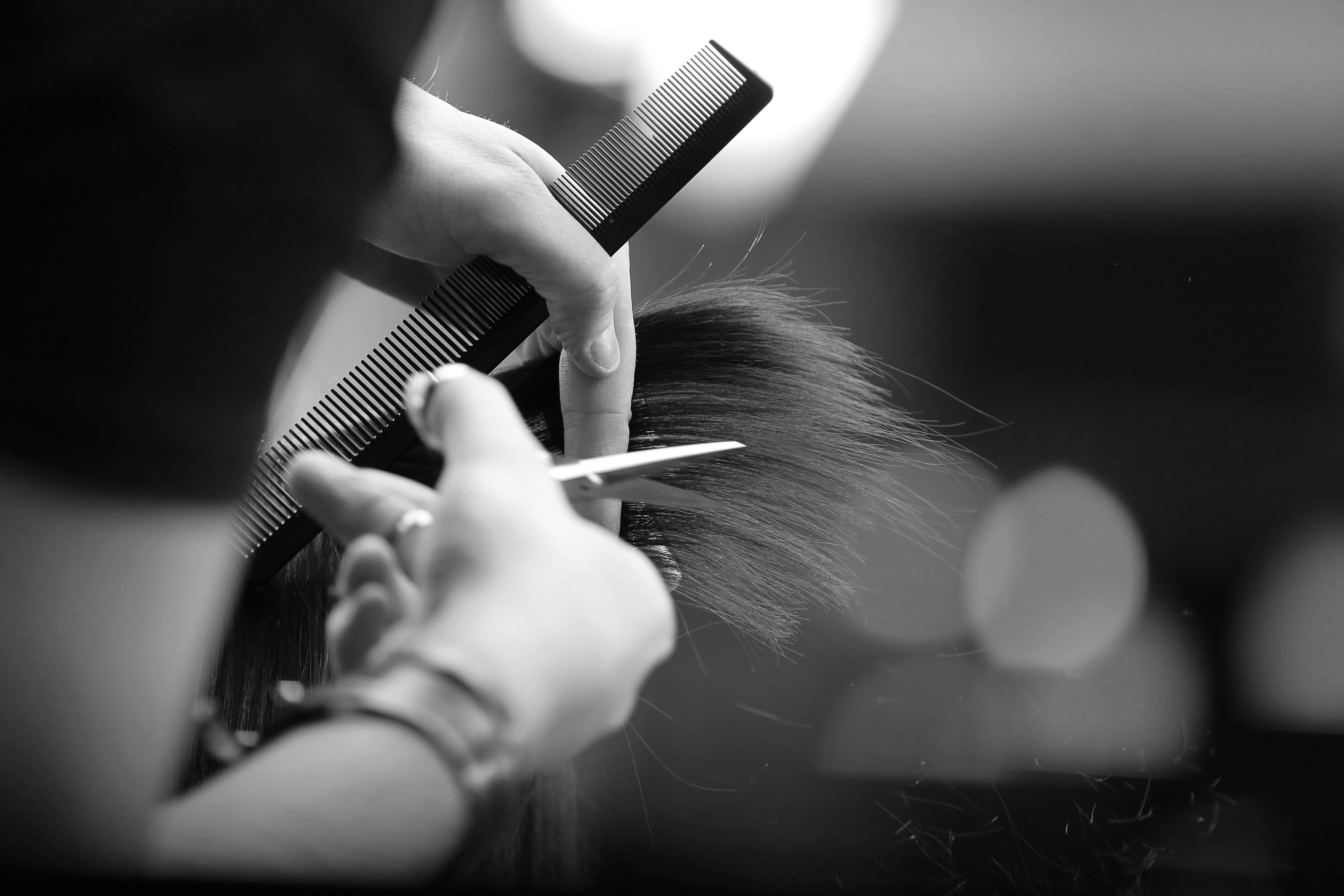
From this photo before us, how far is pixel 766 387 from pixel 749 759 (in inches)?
14.0

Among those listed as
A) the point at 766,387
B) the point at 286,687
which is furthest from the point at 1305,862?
the point at 286,687

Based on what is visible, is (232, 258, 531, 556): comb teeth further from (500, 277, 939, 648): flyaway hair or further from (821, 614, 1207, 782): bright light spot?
(821, 614, 1207, 782): bright light spot

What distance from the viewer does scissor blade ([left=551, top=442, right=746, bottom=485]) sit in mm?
442

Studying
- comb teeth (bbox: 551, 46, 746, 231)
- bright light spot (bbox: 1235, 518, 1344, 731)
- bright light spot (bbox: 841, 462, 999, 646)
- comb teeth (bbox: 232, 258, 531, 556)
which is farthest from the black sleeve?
bright light spot (bbox: 1235, 518, 1344, 731)

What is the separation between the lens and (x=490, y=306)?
0.62 metres

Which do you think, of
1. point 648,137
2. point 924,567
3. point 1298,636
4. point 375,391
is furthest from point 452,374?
point 1298,636

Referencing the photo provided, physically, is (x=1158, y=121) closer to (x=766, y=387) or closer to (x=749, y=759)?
(x=766, y=387)

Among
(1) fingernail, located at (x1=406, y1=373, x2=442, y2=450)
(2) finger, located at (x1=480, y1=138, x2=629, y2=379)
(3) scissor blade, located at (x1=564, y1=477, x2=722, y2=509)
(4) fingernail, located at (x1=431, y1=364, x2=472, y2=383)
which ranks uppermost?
(2) finger, located at (x1=480, y1=138, x2=629, y2=379)

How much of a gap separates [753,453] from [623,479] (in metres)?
0.35

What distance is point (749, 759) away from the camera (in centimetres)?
73

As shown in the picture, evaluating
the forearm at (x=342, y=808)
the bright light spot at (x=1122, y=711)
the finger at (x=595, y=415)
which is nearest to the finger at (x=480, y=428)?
the forearm at (x=342, y=808)

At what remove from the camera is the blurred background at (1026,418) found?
72cm

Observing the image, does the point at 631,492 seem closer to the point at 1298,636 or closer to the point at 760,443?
the point at 760,443

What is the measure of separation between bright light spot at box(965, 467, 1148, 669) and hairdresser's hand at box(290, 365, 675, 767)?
0.49 m
